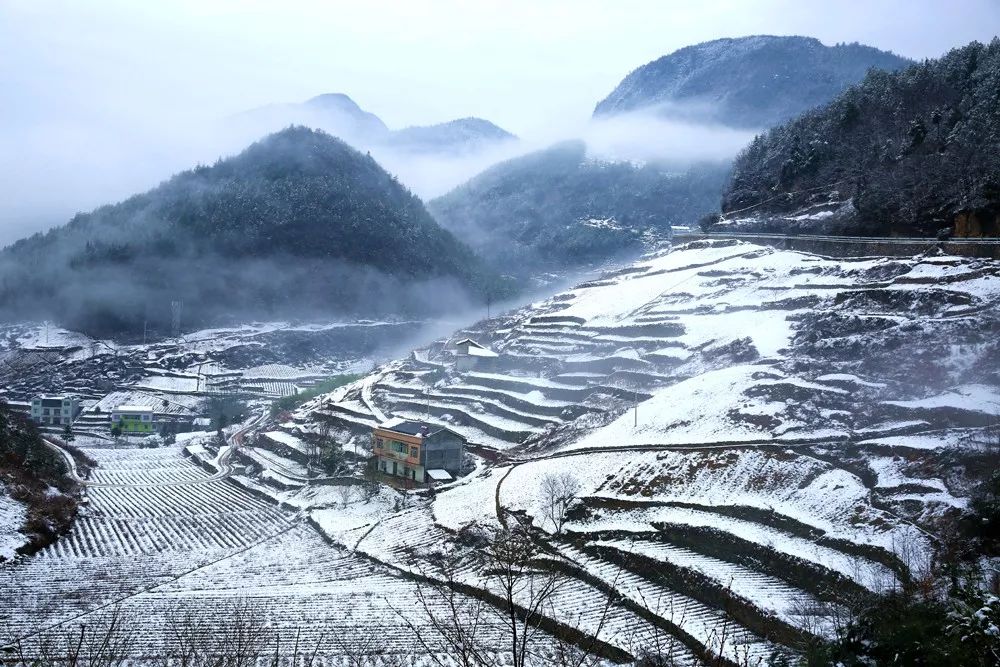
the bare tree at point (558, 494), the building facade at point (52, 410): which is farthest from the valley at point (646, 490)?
the building facade at point (52, 410)

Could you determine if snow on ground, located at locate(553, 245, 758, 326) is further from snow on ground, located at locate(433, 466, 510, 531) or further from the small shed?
snow on ground, located at locate(433, 466, 510, 531)

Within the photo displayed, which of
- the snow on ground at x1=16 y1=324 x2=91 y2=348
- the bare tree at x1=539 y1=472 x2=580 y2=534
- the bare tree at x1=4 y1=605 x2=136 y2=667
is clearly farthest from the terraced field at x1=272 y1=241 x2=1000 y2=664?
the snow on ground at x1=16 y1=324 x2=91 y2=348

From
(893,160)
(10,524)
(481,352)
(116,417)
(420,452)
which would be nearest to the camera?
(10,524)

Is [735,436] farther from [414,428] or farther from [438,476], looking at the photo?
[414,428]

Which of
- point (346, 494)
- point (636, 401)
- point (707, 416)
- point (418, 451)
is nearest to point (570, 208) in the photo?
point (636, 401)

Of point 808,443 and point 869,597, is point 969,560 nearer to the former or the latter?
point 869,597

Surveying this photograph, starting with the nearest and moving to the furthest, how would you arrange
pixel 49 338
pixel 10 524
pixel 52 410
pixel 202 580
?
pixel 202 580 → pixel 10 524 → pixel 52 410 → pixel 49 338
